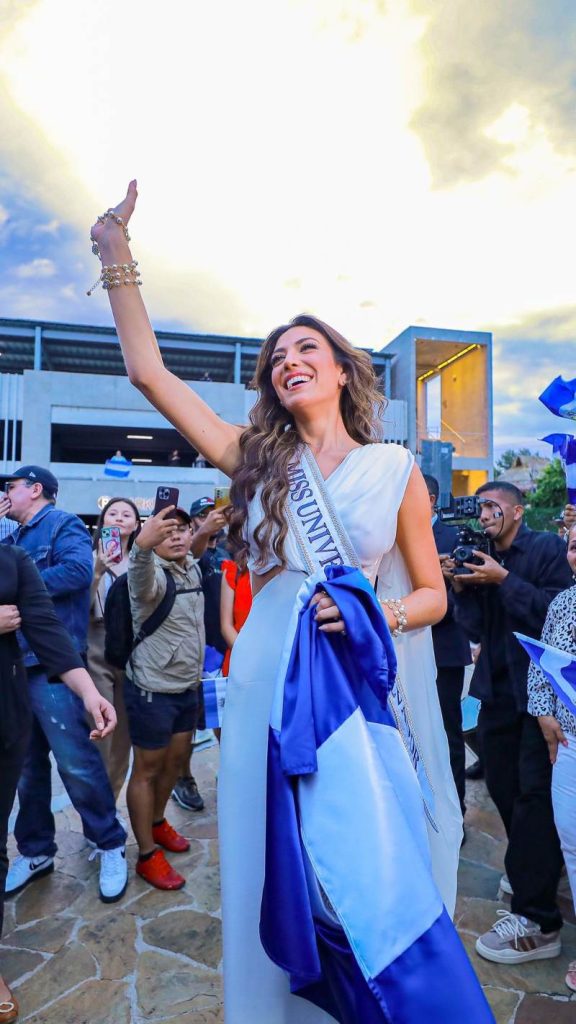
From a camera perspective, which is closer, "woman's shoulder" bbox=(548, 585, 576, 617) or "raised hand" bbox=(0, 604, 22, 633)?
"raised hand" bbox=(0, 604, 22, 633)

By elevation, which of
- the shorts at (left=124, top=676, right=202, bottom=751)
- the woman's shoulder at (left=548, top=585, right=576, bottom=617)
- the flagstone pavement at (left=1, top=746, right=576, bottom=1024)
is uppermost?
the woman's shoulder at (left=548, top=585, right=576, bottom=617)

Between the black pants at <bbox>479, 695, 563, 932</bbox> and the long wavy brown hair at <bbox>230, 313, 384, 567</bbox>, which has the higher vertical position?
the long wavy brown hair at <bbox>230, 313, 384, 567</bbox>

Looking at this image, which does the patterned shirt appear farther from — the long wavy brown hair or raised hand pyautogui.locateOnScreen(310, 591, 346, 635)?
raised hand pyautogui.locateOnScreen(310, 591, 346, 635)

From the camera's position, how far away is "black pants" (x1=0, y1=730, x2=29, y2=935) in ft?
7.79

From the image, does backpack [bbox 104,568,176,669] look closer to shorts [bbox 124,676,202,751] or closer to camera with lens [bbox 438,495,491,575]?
shorts [bbox 124,676,202,751]

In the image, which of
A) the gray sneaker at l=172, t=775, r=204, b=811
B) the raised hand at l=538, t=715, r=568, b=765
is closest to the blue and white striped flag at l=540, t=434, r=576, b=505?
the raised hand at l=538, t=715, r=568, b=765

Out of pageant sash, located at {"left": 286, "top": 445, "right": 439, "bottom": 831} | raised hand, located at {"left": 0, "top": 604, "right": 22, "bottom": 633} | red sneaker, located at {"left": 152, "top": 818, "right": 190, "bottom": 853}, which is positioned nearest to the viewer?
pageant sash, located at {"left": 286, "top": 445, "right": 439, "bottom": 831}

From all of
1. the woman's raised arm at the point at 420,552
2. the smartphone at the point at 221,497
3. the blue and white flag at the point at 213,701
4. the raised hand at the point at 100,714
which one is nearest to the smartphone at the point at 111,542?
the smartphone at the point at 221,497

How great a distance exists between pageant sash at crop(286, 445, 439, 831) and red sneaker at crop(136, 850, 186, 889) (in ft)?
7.36

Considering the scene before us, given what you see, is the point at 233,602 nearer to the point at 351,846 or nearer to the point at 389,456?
the point at 389,456

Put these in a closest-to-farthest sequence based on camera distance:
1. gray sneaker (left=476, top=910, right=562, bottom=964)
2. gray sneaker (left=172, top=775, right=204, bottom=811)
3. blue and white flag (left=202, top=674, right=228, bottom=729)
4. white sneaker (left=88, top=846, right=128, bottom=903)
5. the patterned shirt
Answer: the patterned shirt → gray sneaker (left=476, top=910, right=562, bottom=964) → white sneaker (left=88, top=846, right=128, bottom=903) → blue and white flag (left=202, top=674, right=228, bottom=729) → gray sneaker (left=172, top=775, right=204, bottom=811)

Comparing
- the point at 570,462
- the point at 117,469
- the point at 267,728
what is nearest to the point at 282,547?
the point at 267,728

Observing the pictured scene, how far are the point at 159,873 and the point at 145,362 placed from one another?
2832mm

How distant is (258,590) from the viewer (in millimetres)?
1781
